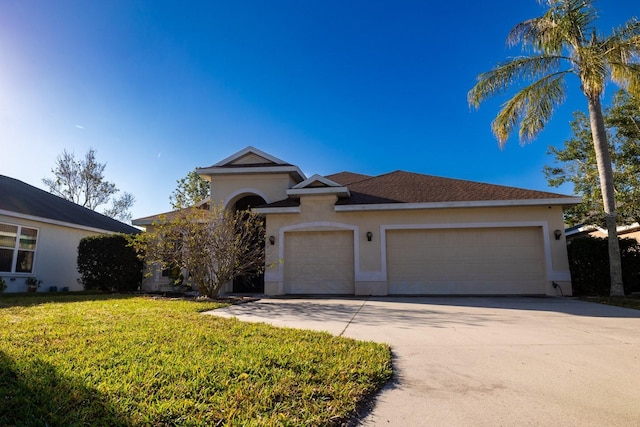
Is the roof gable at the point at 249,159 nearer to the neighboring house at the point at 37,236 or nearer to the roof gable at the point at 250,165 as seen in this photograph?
the roof gable at the point at 250,165

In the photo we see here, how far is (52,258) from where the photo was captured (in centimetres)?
1452

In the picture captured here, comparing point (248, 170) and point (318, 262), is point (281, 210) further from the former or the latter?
point (248, 170)

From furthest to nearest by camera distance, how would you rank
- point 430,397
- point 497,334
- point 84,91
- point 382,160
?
1. point 382,160
2. point 84,91
3. point 497,334
4. point 430,397

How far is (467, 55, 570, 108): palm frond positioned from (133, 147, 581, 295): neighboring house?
10.7ft

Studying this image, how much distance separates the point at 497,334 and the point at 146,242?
10.2m

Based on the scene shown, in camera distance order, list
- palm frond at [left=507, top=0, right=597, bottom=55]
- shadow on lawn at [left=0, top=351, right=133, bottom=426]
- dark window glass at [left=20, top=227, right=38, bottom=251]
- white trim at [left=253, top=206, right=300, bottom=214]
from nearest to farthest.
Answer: shadow on lawn at [left=0, top=351, right=133, bottom=426]
palm frond at [left=507, top=0, right=597, bottom=55]
white trim at [left=253, top=206, right=300, bottom=214]
dark window glass at [left=20, top=227, right=38, bottom=251]

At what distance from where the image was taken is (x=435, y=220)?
1175 centimetres

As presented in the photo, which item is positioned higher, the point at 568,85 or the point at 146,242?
the point at 568,85

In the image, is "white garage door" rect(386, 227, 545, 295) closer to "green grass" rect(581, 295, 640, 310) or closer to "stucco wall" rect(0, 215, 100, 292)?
Result: "green grass" rect(581, 295, 640, 310)

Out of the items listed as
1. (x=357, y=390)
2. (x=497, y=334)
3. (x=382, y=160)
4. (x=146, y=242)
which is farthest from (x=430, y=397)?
(x=382, y=160)

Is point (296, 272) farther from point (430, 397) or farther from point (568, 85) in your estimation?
point (568, 85)

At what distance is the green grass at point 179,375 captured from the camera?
2516mm

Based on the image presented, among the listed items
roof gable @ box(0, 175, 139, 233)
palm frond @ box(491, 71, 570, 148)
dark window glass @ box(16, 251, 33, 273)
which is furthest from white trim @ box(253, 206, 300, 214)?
dark window glass @ box(16, 251, 33, 273)

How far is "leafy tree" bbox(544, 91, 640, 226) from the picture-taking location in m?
14.2
